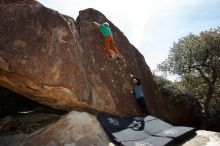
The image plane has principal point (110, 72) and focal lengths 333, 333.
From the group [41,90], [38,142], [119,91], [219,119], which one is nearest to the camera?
[38,142]

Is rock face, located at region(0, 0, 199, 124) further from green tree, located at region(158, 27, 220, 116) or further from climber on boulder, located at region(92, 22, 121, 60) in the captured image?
green tree, located at region(158, 27, 220, 116)

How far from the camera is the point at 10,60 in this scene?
11.9m

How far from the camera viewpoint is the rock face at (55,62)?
39.5ft

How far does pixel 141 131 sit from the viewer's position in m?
13.2

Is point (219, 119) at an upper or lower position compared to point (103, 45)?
lower

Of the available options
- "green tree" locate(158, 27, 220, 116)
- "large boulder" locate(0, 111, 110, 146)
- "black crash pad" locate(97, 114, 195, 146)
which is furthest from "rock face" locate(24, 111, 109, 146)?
"green tree" locate(158, 27, 220, 116)

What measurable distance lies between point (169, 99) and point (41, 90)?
9791 mm

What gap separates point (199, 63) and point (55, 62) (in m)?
11.5

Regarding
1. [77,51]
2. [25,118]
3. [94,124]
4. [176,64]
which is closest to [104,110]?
[94,124]

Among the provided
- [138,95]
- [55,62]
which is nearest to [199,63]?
[138,95]

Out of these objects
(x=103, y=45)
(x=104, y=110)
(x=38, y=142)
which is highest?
(x=103, y=45)

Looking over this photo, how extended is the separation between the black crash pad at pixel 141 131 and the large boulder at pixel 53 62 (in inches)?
30.2

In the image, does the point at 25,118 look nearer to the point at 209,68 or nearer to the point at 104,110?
the point at 104,110

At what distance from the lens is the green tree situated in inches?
804
